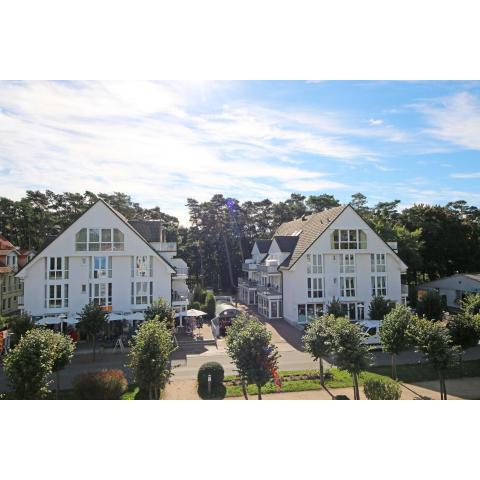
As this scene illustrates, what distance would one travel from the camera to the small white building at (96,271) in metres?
23.5

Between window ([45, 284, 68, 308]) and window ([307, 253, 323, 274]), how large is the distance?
17.0 m

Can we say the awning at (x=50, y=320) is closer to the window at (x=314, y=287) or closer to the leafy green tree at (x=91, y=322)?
the leafy green tree at (x=91, y=322)

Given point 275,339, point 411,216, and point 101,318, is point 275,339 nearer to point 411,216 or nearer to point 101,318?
point 101,318

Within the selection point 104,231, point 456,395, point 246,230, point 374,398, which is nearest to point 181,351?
point 104,231

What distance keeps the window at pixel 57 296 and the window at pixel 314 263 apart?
17.0 m

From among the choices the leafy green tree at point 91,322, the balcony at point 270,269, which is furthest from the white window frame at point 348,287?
the leafy green tree at point 91,322

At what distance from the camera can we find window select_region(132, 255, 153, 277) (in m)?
24.5

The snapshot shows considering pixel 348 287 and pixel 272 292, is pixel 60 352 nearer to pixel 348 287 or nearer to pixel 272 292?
pixel 272 292

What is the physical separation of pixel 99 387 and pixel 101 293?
470 inches

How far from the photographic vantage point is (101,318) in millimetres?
20203

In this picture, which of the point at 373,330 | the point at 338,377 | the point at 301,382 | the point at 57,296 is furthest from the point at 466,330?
the point at 57,296

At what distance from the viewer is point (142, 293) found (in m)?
24.7

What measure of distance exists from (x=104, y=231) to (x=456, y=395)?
2110 cm

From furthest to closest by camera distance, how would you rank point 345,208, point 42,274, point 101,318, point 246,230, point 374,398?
point 246,230 < point 345,208 < point 42,274 < point 101,318 < point 374,398
